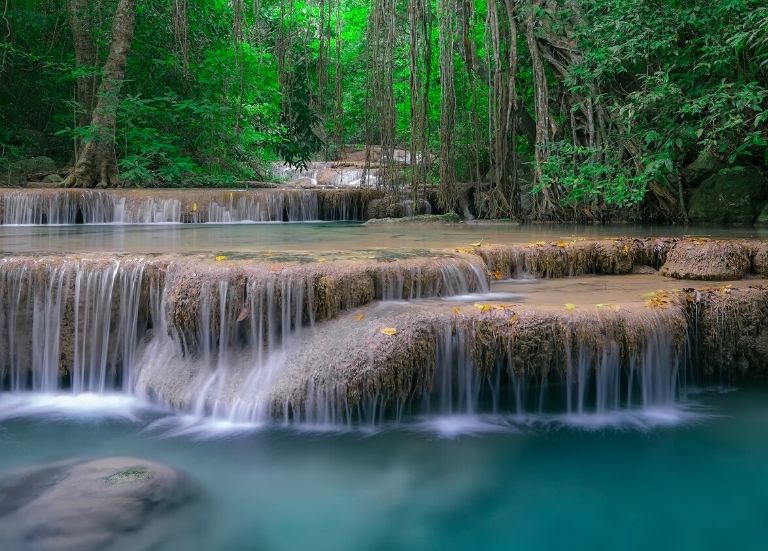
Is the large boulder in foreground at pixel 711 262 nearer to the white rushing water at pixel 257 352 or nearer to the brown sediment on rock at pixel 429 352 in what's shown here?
the white rushing water at pixel 257 352

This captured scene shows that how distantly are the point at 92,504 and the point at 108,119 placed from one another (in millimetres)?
10418

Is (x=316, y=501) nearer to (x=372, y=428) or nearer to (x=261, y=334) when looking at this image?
(x=372, y=428)

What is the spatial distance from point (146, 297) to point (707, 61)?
6144 millimetres

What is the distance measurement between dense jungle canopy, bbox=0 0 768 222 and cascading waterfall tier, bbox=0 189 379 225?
1.57 m

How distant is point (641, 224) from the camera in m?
9.79

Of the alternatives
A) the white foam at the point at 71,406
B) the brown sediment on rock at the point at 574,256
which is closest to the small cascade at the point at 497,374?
the white foam at the point at 71,406

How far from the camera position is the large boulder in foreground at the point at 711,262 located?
5762mm

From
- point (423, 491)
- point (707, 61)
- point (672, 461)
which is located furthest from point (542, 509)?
point (707, 61)

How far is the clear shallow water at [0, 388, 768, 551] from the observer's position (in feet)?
10.5

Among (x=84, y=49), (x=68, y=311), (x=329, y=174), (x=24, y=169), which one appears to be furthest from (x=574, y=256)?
(x=329, y=174)

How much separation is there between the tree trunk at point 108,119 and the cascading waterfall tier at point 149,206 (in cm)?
161

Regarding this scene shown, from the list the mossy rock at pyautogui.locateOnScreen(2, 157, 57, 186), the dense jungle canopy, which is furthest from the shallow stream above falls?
the mossy rock at pyautogui.locateOnScreen(2, 157, 57, 186)

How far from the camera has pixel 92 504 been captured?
3145 mm

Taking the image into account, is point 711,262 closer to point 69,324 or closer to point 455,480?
point 455,480
